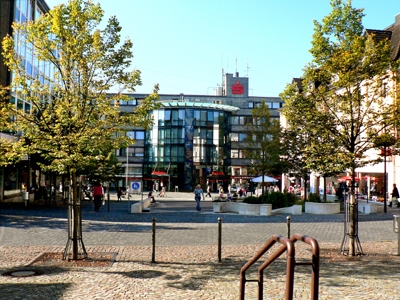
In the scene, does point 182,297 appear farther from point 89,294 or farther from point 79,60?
point 79,60

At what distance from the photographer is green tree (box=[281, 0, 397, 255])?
13227 mm

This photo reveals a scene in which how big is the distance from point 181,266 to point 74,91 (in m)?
5.23

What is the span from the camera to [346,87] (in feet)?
43.5

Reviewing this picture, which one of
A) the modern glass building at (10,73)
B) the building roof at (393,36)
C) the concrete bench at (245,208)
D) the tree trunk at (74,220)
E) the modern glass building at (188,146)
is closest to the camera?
the tree trunk at (74,220)

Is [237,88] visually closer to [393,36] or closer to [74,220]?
[393,36]

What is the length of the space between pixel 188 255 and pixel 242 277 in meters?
5.51

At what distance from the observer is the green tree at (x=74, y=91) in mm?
11688

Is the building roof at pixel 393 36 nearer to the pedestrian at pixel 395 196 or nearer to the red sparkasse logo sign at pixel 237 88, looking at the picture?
the pedestrian at pixel 395 196

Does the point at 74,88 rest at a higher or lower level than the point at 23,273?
higher

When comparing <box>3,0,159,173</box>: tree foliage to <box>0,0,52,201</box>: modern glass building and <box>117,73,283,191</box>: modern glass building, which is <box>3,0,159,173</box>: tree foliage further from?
<box>117,73,283,191</box>: modern glass building

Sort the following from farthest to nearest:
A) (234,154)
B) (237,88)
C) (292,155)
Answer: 1. (237,88)
2. (234,154)
3. (292,155)

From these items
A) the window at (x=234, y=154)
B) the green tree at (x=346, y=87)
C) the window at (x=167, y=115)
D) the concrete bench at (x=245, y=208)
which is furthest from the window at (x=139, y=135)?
the green tree at (x=346, y=87)

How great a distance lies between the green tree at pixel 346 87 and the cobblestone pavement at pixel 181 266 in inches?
121

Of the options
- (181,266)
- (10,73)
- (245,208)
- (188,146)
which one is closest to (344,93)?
(181,266)
